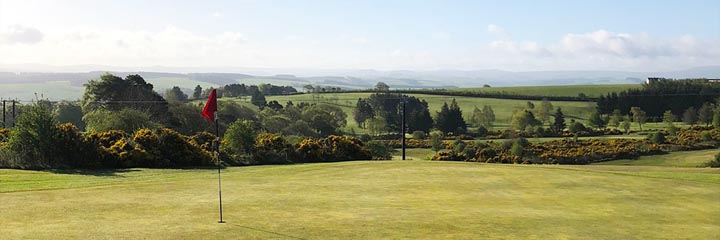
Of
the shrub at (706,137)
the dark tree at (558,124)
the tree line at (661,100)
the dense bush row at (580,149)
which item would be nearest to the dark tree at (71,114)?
the dense bush row at (580,149)

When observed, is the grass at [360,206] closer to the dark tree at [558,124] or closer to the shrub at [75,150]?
the shrub at [75,150]

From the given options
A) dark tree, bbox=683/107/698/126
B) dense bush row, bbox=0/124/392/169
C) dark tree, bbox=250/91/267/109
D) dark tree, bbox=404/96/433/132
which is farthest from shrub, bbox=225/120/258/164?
dark tree, bbox=683/107/698/126

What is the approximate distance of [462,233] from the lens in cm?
1655

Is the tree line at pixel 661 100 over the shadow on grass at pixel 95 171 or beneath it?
over

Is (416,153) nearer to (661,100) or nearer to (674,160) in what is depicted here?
(674,160)

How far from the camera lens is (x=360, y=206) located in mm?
20250

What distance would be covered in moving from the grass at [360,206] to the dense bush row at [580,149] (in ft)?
105

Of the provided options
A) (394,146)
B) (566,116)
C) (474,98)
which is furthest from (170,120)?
(474,98)

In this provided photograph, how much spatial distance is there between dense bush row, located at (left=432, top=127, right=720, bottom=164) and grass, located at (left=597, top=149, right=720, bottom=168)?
2154 millimetres

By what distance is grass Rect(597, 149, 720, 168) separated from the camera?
2606 inches

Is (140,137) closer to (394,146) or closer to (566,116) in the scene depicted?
(394,146)

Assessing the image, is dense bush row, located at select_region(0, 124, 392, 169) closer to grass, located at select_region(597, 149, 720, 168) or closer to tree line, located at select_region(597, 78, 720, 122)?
→ grass, located at select_region(597, 149, 720, 168)

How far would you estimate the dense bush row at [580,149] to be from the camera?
69.5 meters

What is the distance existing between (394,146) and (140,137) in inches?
2366
